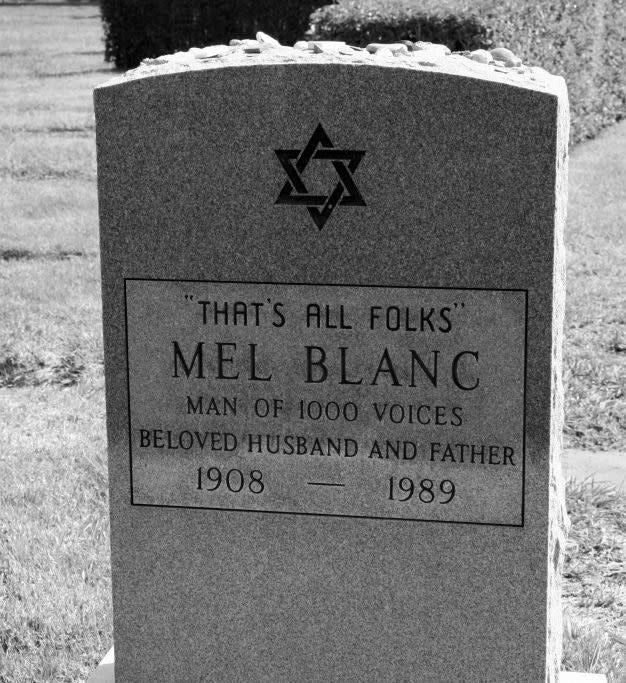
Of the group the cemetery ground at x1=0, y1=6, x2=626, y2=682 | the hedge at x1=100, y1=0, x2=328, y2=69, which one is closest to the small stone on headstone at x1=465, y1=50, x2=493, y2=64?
the cemetery ground at x1=0, y1=6, x2=626, y2=682

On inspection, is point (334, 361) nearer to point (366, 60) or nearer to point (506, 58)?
point (366, 60)

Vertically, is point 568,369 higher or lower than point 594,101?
lower

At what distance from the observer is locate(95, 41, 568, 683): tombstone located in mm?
2689

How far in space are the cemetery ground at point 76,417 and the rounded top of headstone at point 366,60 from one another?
1602 millimetres

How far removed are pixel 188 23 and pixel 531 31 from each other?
1168cm

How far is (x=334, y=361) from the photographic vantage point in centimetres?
283

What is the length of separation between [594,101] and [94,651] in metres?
A: 11.1

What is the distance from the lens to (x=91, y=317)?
6.52 m

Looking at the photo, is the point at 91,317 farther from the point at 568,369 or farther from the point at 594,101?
the point at 594,101

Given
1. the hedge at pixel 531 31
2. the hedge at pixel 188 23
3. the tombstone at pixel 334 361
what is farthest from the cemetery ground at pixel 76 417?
the hedge at pixel 188 23

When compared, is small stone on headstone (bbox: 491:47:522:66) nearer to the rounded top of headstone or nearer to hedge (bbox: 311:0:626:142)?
the rounded top of headstone

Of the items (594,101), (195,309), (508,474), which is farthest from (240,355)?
(594,101)

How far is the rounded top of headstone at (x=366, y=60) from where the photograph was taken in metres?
2.68

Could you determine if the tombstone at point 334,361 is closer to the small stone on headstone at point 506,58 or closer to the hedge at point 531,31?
the small stone on headstone at point 506,58
